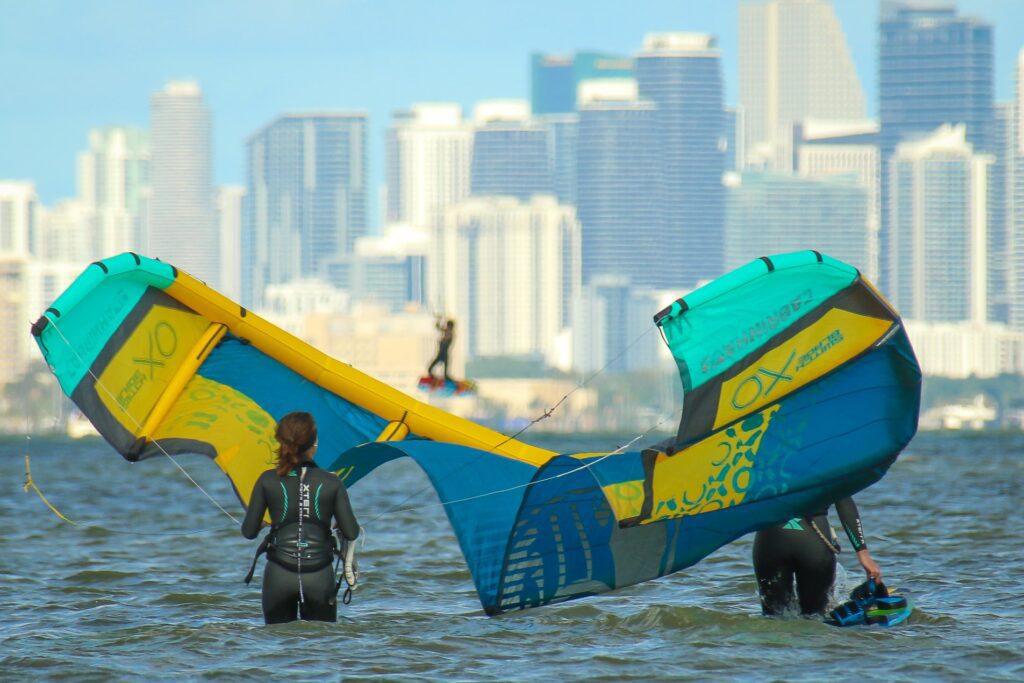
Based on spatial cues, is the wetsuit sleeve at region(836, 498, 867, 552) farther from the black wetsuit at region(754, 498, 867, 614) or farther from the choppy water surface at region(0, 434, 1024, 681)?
the choppy water surface at region(0, 434, 1024, 681)

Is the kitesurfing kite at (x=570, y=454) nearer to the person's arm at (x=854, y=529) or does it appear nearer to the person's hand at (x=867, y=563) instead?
the person's arm at (x=854, y=529)

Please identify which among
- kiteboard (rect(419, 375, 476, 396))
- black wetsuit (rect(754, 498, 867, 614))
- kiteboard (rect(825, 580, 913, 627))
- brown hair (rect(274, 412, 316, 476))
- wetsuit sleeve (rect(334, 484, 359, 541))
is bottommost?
kiteboard (rect(419, 375, 476, 396))

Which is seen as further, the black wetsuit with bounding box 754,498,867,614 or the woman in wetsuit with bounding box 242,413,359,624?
the black wetsuit with bounding box 754,498,867,614

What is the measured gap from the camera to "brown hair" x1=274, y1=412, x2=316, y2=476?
9.92m

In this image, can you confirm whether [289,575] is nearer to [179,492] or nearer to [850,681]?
[850,681]

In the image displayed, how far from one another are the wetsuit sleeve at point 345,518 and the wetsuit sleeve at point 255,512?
42 centimetres

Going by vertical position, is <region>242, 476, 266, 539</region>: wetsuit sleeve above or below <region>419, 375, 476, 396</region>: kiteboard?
above

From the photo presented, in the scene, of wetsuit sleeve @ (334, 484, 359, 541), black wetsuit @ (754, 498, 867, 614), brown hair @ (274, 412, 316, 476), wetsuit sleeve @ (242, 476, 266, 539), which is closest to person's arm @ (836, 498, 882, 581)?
black wetsuit @ (754, 498, 867, 614)

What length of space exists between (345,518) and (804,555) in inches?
121

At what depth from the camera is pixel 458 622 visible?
12.8 m

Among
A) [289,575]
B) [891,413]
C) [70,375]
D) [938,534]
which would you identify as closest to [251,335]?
[70,375]

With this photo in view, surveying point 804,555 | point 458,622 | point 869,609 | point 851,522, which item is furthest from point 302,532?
point 869,609

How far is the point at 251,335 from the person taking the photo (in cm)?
1210

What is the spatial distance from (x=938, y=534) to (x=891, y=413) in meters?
9.64
